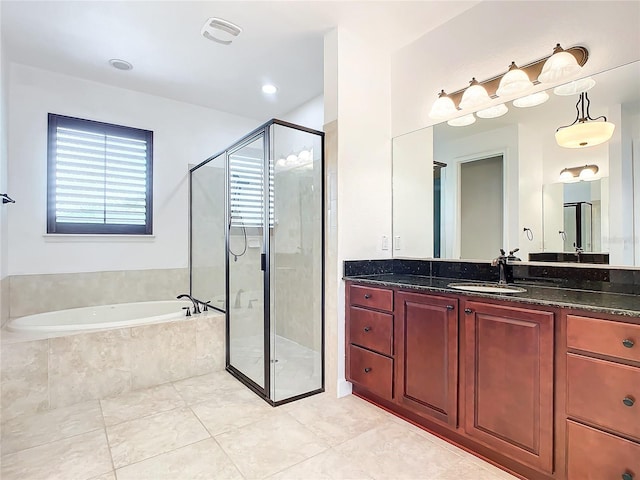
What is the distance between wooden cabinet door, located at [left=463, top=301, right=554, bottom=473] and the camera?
1453 millimetres

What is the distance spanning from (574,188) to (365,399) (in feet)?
6.17

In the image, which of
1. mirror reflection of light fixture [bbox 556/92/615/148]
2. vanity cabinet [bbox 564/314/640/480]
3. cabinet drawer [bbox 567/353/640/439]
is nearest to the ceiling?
mirror reflection of light fixture [bbox 556/92/615/148]

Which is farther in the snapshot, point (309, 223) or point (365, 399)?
point (309, 223)

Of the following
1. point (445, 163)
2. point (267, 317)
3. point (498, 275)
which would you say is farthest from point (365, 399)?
point (445, 163)

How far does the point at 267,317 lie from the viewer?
8.13 feet

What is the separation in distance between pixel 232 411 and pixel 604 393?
1.97 meters

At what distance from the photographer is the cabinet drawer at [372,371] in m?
2.14

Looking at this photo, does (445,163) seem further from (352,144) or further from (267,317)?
(267,317)

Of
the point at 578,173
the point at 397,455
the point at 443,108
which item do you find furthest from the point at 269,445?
the point at 443,108

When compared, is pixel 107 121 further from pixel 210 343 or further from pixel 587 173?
pixel 587 173

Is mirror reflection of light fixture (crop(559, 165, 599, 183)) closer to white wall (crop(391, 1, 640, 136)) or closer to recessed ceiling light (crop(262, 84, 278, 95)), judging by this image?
white wall (crop(391, 1, 640, 136))

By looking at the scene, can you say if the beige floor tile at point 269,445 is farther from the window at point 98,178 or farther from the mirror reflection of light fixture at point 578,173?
the window at point 98,178

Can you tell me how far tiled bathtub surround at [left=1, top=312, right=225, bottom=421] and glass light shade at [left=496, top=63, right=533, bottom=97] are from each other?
2745mm

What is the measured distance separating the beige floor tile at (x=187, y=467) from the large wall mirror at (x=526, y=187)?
184 cm
